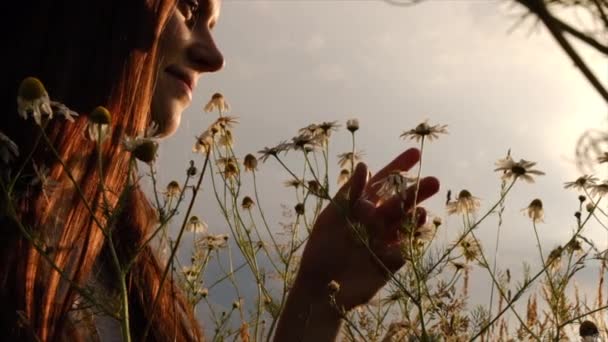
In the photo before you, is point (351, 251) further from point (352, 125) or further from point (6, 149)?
point (6, 149)

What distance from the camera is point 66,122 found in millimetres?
1446

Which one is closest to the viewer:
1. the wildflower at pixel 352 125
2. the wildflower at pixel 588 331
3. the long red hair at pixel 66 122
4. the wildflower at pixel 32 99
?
the wildflower at pixel 32 99

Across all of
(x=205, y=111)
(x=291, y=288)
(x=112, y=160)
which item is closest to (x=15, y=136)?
(x=112, y=160)

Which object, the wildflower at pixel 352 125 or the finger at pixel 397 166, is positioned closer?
the finger at pixel 397 166


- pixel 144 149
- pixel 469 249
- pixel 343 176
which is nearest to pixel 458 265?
pixel 469 249

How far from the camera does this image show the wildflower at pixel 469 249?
1.87 m

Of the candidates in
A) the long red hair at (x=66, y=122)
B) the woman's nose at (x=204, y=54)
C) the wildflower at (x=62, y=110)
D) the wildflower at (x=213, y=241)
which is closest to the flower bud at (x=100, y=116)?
the wildflower at (x=62, y=110)

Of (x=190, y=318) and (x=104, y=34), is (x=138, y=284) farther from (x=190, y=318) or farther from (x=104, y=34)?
(x=104, y=34)

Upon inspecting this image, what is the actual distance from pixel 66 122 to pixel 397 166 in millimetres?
751

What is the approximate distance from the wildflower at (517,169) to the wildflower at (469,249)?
0.20m

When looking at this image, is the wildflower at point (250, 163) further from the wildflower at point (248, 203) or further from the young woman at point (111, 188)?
the young woman at point (111, 188)

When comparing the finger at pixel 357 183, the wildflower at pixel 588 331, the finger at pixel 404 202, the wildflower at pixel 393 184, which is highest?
the finger at pixel 357 183

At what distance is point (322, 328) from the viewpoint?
1.74 meters

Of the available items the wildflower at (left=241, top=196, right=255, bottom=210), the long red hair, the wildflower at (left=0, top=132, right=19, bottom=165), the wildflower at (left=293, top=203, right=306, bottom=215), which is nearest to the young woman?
the long red hair
